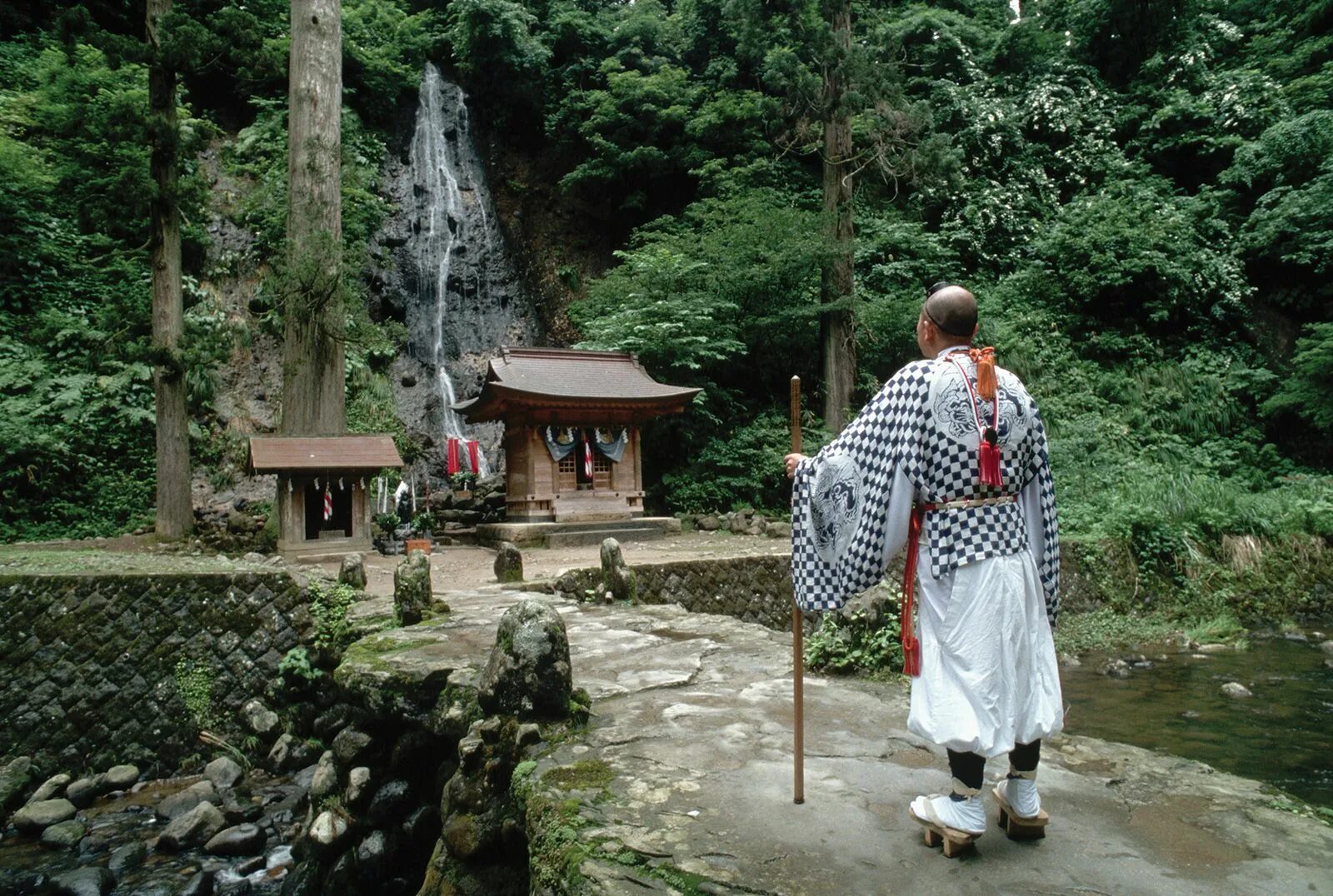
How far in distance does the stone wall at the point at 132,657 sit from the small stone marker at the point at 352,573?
1.52ft

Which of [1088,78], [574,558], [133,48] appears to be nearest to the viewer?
[133,48]

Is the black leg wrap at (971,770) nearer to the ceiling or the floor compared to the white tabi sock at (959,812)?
nearer to the ceiling

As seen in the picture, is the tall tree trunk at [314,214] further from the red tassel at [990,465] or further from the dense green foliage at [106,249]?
the red tassel at [990,465]

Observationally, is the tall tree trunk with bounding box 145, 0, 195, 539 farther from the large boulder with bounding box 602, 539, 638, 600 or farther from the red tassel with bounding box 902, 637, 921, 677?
the red tassel with bounding box 902, 637, 921, 677

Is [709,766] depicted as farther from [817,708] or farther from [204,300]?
[204,300]

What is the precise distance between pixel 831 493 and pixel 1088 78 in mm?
25217

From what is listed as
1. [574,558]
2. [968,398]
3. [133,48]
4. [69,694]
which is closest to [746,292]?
[574,558]

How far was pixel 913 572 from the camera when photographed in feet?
9.75

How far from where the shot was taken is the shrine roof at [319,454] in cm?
1145

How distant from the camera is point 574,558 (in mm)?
12047

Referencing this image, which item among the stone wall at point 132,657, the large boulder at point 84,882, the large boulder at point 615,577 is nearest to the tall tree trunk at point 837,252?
the large boulder at point 615,577

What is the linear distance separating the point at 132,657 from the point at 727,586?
22.7 ft

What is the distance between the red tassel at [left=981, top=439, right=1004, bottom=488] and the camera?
2.79 m

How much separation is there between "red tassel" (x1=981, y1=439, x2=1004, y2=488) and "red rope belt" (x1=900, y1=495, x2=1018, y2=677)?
0.27ft
